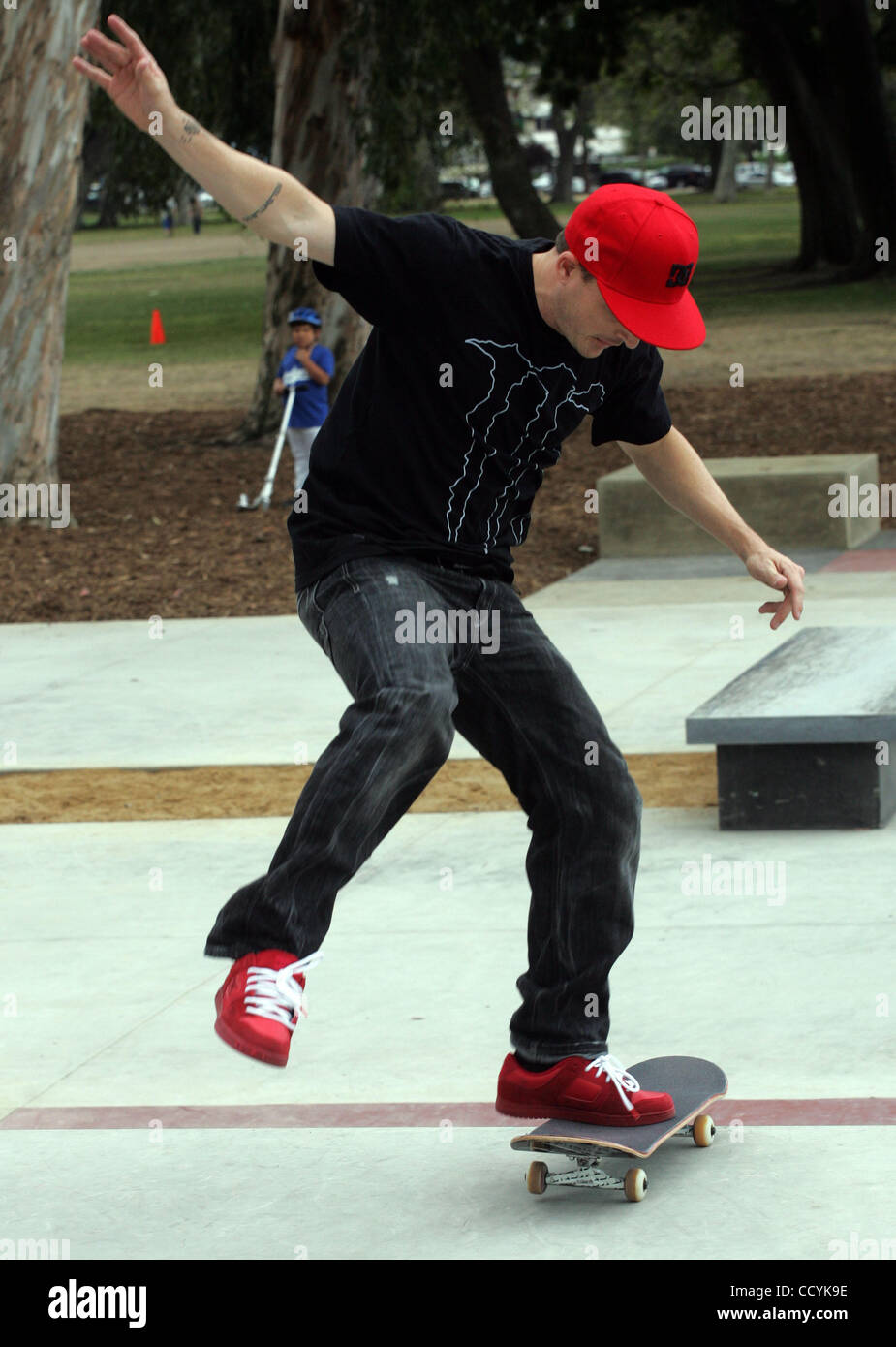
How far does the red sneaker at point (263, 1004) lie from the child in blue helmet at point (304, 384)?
37.9 ft

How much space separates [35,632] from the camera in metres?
11.0

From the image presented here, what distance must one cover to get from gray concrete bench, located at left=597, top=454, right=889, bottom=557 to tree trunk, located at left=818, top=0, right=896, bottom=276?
973 inches

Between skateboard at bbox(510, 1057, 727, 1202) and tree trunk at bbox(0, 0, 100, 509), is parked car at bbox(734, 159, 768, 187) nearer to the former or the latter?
tree trunk at bbox(0, 0, 100, 509)

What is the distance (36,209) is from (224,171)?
1077 cm

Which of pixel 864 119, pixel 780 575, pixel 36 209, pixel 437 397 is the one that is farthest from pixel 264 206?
pixel 864 119

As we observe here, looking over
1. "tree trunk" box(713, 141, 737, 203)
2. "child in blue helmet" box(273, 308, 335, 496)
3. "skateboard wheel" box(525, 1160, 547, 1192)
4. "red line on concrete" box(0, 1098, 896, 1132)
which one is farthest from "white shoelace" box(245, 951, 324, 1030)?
"tree trunk" box(713, 141, 737, 203)

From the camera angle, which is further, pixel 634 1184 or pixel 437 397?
pixel 437 397

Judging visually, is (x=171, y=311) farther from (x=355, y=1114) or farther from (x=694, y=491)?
(x=355, y=1114)

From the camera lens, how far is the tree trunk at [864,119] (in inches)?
→ 1398

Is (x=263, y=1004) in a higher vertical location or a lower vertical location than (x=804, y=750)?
higher

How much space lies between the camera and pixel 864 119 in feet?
119

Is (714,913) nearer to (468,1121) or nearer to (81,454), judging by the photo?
(468,1121)

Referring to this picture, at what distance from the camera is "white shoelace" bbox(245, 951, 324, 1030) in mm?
3221
